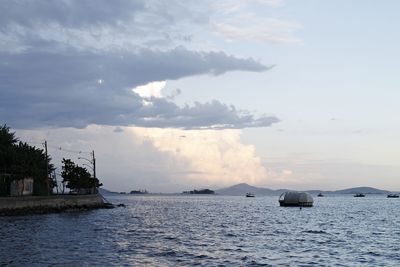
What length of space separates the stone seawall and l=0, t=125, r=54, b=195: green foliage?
6.68 metres

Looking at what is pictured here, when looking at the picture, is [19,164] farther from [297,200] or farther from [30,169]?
[297,200]

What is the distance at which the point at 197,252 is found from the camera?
40.9 meters

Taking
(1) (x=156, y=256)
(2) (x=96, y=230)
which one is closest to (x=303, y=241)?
(1) (x=156, y=256)

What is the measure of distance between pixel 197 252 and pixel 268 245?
30.3 ft

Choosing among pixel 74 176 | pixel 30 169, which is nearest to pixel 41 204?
pixel 30 169

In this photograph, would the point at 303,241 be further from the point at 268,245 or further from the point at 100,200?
the point at 100,200

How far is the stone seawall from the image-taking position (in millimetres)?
81312

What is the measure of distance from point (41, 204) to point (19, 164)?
947 cm

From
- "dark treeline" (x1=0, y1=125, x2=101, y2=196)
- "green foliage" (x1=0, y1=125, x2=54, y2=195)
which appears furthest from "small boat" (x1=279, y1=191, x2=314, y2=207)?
"green foliage" (x1=0, y1=125, x2=54, y2=195)

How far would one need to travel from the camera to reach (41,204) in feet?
300

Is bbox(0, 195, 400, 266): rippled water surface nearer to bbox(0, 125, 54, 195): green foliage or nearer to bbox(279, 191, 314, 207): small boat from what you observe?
bbox(0, 125, 54, 195): green foliage

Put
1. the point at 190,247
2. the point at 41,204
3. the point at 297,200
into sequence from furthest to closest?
the point at 297,200 < the point at 41,204 < the point at 190,247

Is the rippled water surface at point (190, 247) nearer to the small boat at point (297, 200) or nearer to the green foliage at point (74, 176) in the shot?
the green foliage at point (74, 176)

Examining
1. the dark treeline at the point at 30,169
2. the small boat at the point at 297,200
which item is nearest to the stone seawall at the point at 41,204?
the dark treeline at the point at 30,169
